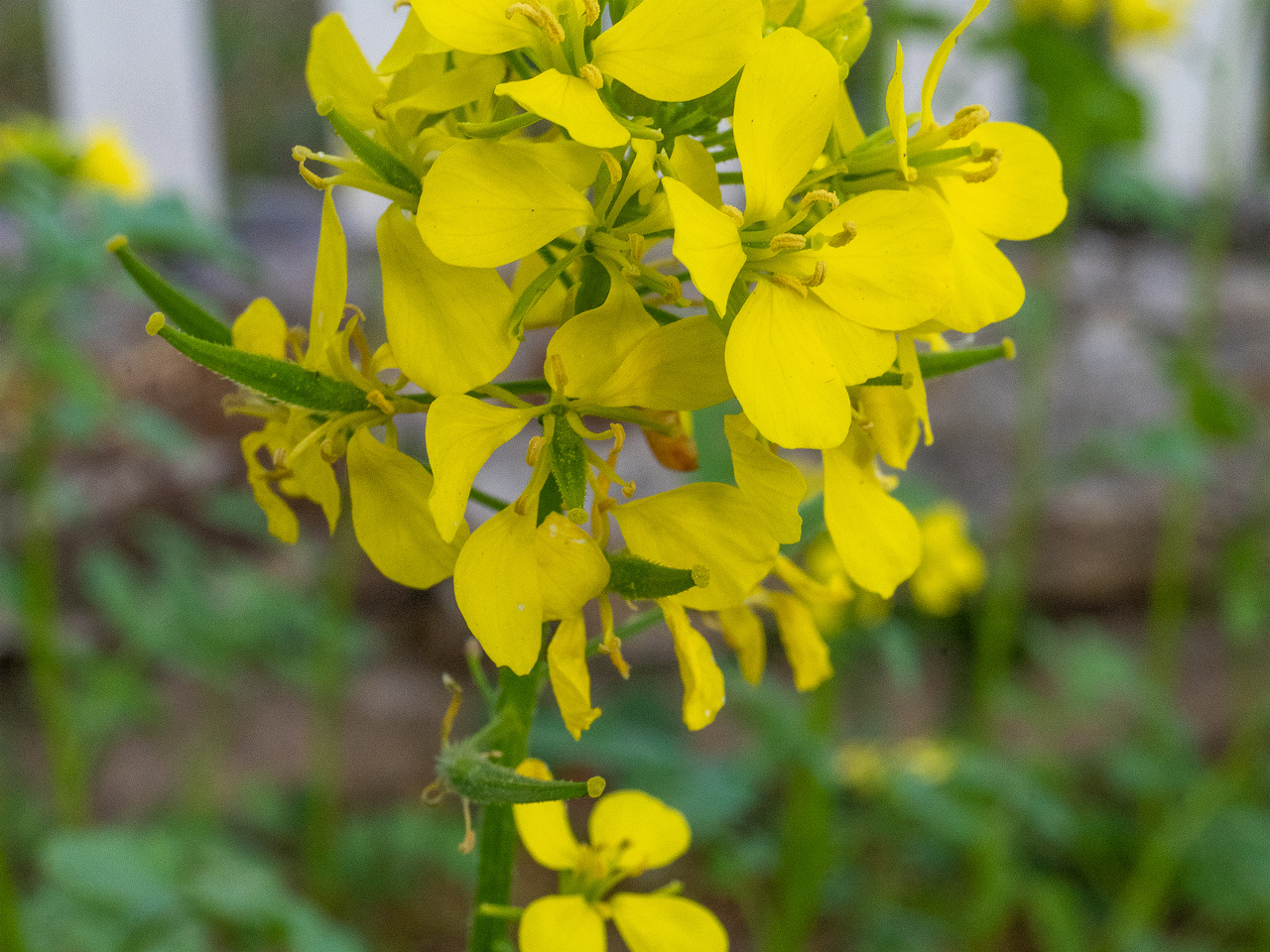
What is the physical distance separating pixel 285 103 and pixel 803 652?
280 centimetres

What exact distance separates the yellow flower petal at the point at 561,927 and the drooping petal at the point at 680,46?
0.38 m

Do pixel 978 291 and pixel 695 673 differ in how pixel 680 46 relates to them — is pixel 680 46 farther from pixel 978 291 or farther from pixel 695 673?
pixel 695 673

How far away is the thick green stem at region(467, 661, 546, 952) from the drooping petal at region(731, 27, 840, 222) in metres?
0.27

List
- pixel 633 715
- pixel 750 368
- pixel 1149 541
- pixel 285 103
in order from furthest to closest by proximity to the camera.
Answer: pixel 285 103 < pixel 1149 541 < pixel 633 715 < pixel 750 368

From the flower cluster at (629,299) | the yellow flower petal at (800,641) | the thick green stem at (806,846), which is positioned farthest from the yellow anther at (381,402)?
the thick green stem at (806,846)

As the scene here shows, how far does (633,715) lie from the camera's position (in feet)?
4.24

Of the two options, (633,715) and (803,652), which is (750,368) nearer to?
(803,652)

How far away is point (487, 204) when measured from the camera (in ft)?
1.39

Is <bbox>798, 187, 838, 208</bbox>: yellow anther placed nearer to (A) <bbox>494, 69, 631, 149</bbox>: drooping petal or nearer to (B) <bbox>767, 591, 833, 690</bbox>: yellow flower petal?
(A) <bbox>494, 69, 631, 149</bbox>: drooping petal

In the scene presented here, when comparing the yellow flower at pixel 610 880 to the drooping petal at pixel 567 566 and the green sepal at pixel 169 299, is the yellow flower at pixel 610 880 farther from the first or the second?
the green sepal at pixel 169 299

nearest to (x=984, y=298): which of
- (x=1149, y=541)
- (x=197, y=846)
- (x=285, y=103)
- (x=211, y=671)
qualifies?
(x=197, y=846)

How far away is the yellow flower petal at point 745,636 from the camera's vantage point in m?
0.52

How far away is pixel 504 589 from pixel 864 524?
0.18 metres

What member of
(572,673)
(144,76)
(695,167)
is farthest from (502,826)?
(144,76)
